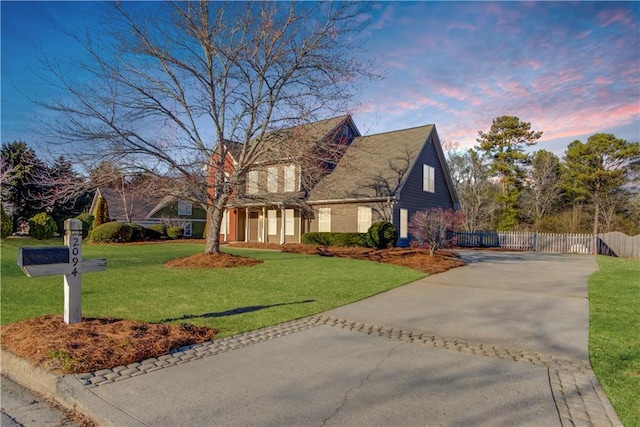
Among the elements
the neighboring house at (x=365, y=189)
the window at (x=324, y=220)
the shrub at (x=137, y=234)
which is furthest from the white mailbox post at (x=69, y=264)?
the shrub at (x=137, y=234)

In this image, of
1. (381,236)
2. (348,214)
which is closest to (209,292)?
(381,236)

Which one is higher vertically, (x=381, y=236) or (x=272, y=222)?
(x=272, y=222)

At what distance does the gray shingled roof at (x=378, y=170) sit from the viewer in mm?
20219

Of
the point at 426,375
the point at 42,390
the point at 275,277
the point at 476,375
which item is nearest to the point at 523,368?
the point at 476,375

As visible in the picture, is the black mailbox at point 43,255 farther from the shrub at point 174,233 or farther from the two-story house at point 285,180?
the shrub at point 174,233

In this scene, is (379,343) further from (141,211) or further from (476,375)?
(141,211)

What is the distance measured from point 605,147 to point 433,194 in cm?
2214

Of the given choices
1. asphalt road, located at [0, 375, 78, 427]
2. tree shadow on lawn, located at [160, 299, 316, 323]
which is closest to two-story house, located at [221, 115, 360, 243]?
tree shadow on lawn, located at [160, 299, 316, 323]

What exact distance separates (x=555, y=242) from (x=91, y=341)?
27024 mm

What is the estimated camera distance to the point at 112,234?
76.8 ft

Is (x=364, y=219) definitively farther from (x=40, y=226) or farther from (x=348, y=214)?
(x=40, y=226)

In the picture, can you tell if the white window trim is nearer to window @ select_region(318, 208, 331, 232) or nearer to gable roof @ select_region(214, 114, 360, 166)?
window @ select_region(318, 208, 331, 232)

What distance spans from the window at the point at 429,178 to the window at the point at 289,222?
8166mm

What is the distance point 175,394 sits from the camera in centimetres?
356
